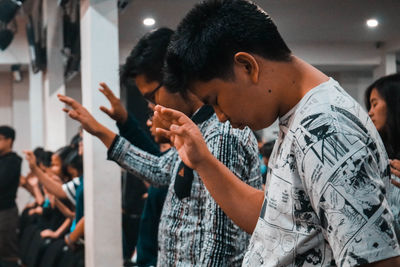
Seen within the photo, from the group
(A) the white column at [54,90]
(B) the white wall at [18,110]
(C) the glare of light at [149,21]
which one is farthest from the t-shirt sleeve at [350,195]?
(B) the white wall at [18,110]

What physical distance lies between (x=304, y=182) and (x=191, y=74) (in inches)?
11.1

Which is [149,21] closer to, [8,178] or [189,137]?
[189,137]

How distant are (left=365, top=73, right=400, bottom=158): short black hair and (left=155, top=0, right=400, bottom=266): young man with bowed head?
947 mm

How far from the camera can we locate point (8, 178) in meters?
5.23

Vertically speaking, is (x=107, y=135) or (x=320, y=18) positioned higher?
(x=320, y=18)

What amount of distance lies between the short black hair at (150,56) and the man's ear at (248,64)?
856mm

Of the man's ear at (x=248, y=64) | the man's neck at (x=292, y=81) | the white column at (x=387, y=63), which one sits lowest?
the man's neck at (x=292, y=81)

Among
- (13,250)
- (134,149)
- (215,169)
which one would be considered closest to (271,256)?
(215,169)

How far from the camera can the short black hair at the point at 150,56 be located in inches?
69.8

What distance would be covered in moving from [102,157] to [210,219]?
1398 mm

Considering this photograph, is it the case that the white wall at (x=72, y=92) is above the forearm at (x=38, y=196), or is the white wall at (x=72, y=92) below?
above

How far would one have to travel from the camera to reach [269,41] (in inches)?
36.2

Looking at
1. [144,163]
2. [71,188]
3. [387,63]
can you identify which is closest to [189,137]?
[144,163]

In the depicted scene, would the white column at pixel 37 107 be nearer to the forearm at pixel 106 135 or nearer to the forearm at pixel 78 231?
the forearm at pixel 78 231
